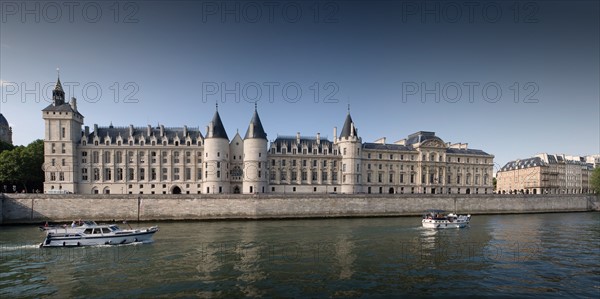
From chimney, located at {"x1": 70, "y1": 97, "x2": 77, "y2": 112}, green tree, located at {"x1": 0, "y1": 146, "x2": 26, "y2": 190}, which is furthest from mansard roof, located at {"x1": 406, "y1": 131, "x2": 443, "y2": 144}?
green tree, located at {"x1": 0, "y1": 146, "x2": 26, "y2": 190}

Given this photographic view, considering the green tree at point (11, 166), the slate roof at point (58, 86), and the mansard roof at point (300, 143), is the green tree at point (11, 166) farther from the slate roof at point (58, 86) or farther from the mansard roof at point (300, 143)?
the mansard roof at point (300, 143)

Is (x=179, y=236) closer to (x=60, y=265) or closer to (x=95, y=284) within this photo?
(x=60, y=265)

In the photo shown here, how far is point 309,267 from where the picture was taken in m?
A: 23.7

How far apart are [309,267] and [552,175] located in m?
120

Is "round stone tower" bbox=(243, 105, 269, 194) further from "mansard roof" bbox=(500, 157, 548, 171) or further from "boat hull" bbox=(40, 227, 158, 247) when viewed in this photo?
"mansard roof" bbox=(500, 157, 548, 171)

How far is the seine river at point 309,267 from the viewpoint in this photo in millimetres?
19125

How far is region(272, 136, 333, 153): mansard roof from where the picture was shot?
7875cm

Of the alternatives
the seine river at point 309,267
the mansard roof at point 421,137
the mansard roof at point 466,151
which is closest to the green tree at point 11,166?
the seine river at point 309,267

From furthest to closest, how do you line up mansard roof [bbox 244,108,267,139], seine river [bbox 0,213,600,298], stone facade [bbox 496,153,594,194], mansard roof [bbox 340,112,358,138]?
stone facade [bbox 496,153,594,194], mansard roof [bbox 340,112,358,138], mansard roof [bbox 244,108,267,139], seine river [bbox 0,213,600,298]

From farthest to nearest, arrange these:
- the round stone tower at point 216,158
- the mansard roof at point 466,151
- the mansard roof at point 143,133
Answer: the mansard roof at point 466,151
the mansard roof at point 143,133
the round stone tower at point 216,158

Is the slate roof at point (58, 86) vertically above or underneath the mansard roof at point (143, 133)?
above

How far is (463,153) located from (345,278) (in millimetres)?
81492

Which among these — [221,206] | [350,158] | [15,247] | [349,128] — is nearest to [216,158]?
[221,206]

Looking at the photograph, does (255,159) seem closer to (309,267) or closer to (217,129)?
(217,129)
